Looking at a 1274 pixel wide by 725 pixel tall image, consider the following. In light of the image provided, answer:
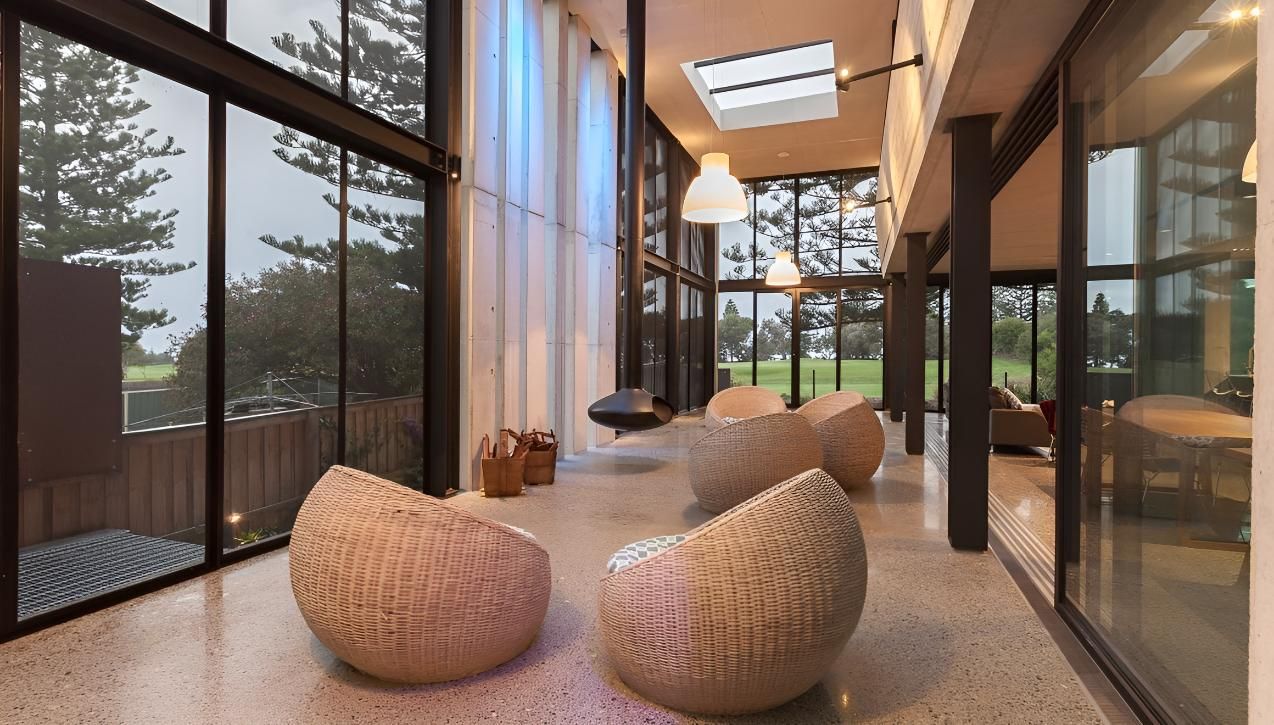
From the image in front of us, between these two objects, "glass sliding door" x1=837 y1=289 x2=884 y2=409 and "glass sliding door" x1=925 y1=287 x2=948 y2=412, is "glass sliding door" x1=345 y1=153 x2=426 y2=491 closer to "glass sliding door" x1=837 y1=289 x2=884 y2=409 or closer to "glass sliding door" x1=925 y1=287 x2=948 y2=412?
"glass sliding door" x1=837 y1=289 x2=884 y2=409

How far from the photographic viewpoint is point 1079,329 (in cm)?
270

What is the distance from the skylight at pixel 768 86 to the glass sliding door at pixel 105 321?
7046 millimetres

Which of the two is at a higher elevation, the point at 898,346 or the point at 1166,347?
the point at 898,346

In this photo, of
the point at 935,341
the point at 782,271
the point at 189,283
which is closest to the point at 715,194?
the point at 189,283

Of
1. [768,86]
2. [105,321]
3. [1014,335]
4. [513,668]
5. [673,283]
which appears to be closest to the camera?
[513,668]

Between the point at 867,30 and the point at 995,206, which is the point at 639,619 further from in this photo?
the point at 867,30

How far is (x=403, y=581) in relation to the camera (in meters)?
2.09

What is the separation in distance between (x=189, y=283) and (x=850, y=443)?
4.94 m

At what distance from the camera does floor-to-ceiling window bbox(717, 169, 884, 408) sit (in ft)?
41.8

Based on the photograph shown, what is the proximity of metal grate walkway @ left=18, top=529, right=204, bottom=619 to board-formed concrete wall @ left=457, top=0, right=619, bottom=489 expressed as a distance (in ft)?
7.93

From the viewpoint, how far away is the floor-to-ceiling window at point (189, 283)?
2773 mm

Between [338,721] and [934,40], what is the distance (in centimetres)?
439

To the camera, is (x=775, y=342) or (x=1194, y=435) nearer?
(x=1194, y=435)

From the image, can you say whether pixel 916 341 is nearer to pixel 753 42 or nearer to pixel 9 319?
pixel 753 42
